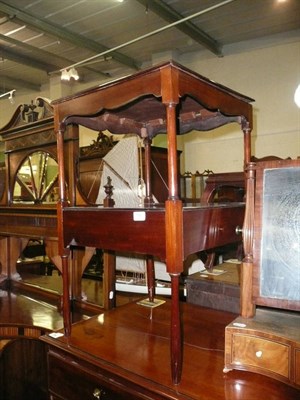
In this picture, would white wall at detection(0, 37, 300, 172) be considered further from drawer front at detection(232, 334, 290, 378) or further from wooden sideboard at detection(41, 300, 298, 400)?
drawer front at detection(232, 334, 290, 378)

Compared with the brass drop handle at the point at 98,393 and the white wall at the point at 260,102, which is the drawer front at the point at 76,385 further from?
the white wall at the point at 260,102

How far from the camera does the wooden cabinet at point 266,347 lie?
1112 mm

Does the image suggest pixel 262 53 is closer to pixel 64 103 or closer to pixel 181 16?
pixel 181 16

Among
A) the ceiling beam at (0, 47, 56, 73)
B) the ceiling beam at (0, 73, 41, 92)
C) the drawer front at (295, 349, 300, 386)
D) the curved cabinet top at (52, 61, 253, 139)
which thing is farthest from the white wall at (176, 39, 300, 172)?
the drawer front at (295, 349, 300, 386)

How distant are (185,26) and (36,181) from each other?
2.77 meters

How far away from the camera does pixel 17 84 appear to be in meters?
6.53

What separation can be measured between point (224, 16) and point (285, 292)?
12.9 ft

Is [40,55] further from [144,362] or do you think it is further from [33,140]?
[144,362]

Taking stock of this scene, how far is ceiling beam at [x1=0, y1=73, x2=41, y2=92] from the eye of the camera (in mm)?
6273

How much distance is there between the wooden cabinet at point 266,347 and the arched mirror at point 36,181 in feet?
7.14

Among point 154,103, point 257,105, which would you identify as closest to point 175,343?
point 154,103

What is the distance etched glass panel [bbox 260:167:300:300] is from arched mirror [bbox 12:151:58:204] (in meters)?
2.12

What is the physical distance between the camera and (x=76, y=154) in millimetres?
2301

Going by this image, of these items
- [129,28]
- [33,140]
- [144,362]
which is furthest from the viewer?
[129,28]
